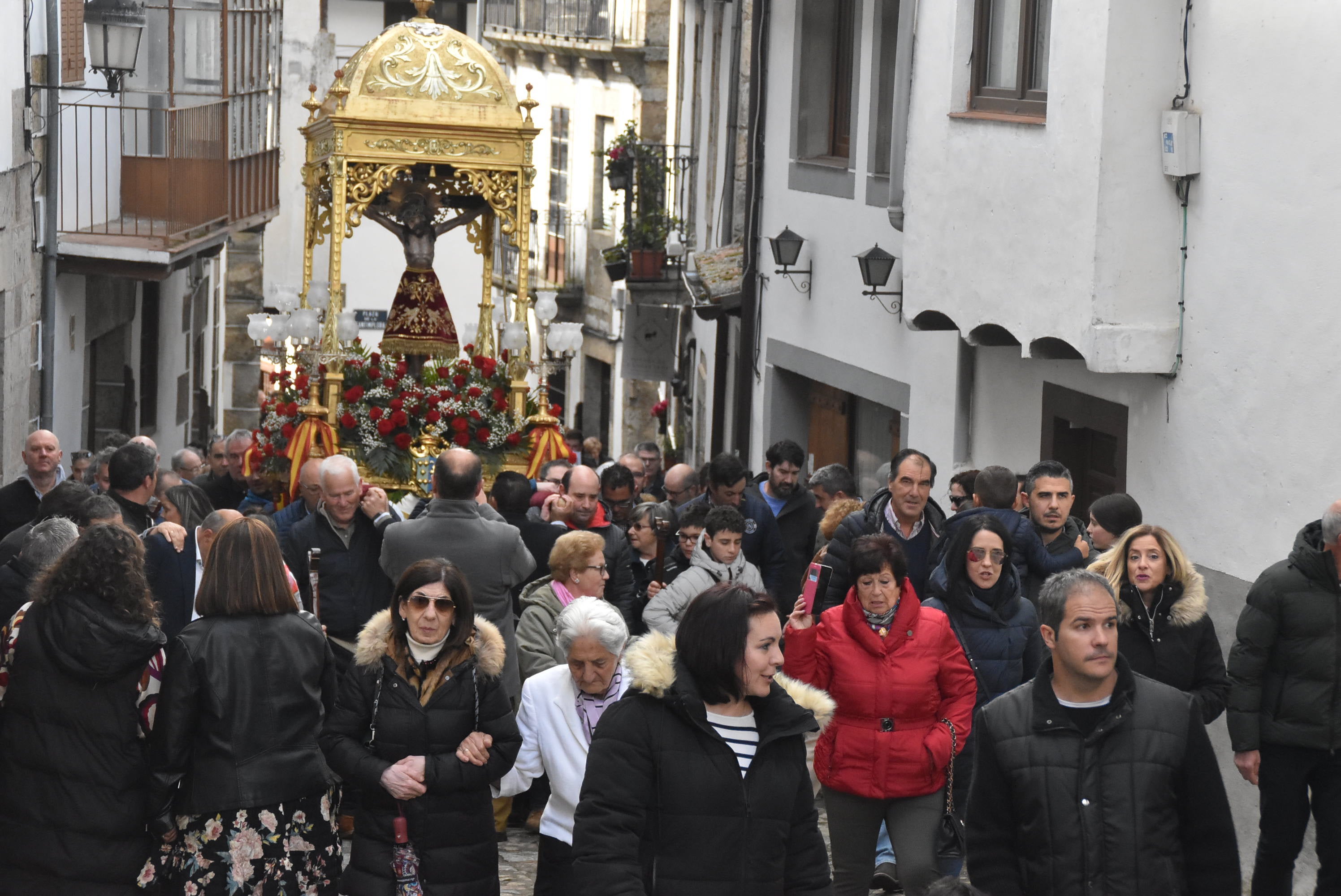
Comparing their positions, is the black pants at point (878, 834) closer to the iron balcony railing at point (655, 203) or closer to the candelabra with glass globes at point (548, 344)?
the candelabra with glass globes at point (548, 344)

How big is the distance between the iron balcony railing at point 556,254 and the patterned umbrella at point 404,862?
82.1ft

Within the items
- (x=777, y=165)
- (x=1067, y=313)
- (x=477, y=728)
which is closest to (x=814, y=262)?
(x=777, y=165)

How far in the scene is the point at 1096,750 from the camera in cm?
485

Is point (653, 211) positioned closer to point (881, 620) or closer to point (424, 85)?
point (424, 85)

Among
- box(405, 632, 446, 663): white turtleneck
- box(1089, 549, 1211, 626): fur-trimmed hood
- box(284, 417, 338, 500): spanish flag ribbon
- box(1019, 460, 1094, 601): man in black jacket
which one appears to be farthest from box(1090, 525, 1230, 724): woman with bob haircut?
box(284, 417, 338, 500): spanish flag ribbon

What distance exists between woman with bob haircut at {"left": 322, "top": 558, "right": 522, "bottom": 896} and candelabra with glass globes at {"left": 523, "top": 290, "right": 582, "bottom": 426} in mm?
7287

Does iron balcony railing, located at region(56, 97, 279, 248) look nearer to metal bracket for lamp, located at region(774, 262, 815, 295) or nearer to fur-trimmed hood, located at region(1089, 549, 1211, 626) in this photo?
metal bracket for lamp, located at region(774, 262, 815, 295)

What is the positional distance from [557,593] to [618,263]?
1560 centimetres

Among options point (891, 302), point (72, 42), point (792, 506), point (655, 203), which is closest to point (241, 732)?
point (792, 506)

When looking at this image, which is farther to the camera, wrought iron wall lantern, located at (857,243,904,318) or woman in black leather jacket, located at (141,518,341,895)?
wrought iron wall lantern, located at (857,243,904,318)

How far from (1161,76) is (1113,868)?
Answer: 238 inches

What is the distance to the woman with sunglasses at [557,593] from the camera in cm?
753

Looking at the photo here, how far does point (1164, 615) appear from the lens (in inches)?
276

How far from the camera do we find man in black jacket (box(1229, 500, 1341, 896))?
6.89m
